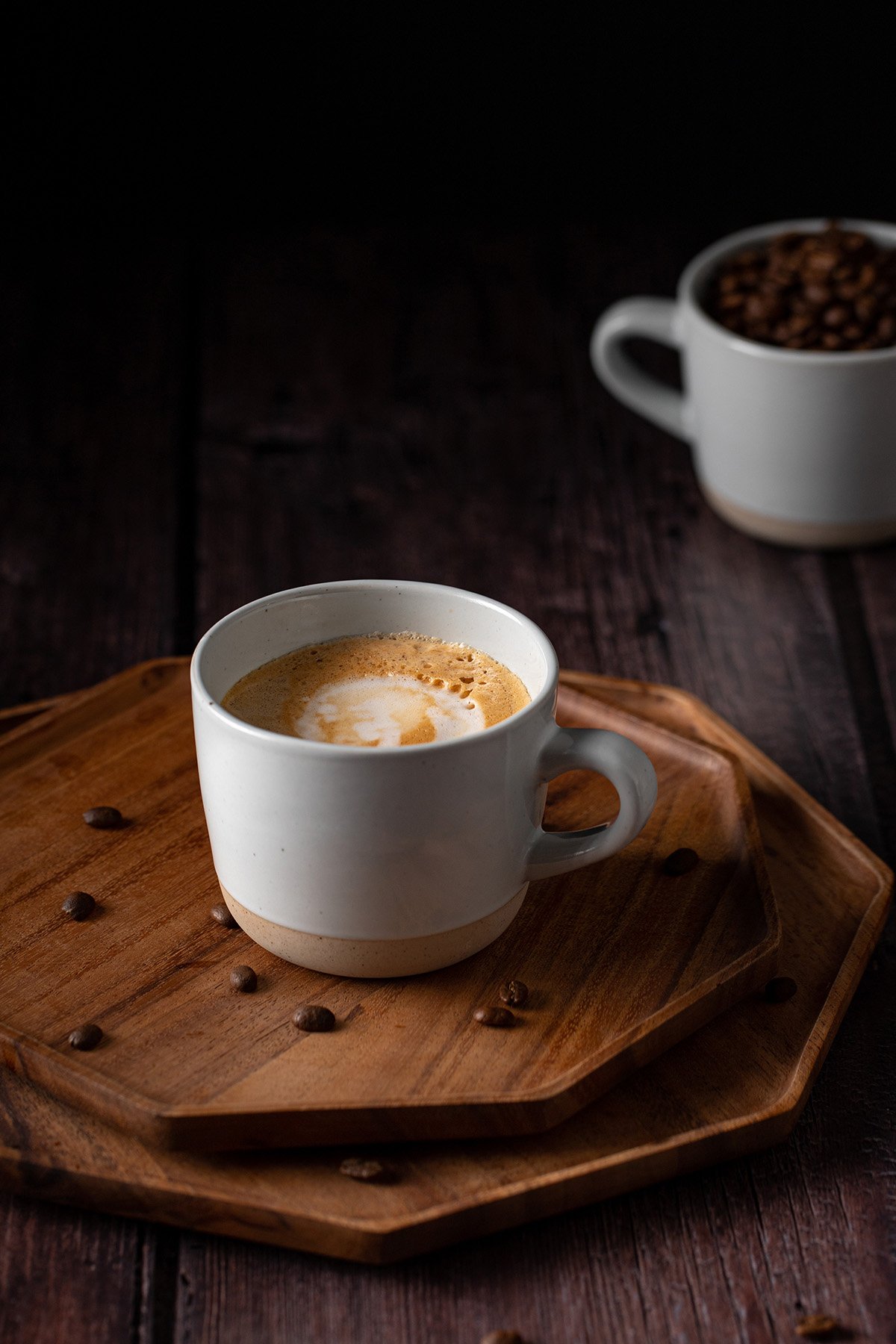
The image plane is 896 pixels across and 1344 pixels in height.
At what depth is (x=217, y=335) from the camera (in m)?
2.30

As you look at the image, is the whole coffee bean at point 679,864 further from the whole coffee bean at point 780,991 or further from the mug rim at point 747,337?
→ the mug rim at point 747,337

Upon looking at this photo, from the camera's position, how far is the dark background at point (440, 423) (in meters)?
0.95

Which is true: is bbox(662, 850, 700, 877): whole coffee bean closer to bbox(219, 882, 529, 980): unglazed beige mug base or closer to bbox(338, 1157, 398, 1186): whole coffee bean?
bbox(219, 882, 529, 980): unglazed beige mug base

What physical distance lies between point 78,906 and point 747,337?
3.57 ft

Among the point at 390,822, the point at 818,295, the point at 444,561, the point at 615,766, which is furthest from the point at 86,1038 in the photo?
the point at 818,295

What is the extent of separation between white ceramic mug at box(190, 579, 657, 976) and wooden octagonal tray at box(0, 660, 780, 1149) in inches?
1.7

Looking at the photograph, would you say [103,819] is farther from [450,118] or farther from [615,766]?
[450,118]

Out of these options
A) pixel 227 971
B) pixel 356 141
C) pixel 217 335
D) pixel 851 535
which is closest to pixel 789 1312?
pixel 227 971

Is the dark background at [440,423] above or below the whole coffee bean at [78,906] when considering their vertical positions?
below

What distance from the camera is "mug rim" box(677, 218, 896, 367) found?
5.52 ft

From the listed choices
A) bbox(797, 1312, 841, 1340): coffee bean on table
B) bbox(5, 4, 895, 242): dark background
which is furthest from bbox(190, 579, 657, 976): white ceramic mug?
bbox(5, 4, 895, 242): dark background

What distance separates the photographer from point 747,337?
177 centimetres

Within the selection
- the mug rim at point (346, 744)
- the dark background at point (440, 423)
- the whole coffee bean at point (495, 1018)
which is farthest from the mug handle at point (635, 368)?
the whole coffee bean at point (495, 1018)

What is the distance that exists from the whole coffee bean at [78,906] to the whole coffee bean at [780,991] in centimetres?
51
